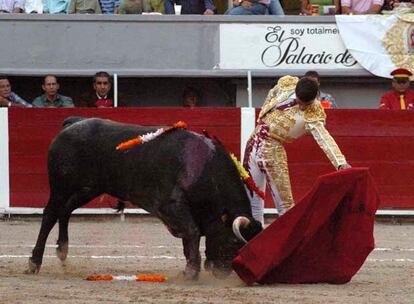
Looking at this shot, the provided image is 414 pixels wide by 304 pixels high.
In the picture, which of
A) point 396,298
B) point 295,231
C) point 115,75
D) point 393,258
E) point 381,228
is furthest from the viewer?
point 115,75

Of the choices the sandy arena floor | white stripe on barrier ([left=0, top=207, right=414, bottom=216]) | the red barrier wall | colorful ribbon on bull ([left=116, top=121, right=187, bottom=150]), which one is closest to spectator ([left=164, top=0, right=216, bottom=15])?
the red barrier wall

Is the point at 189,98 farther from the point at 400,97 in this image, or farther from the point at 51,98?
the point at 400,97

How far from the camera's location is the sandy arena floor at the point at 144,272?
6.67 m

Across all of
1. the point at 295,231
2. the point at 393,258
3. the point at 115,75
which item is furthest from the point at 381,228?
the point at 295,231

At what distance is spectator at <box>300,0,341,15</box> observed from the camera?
1283 centimetres

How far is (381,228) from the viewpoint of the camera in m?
11.2

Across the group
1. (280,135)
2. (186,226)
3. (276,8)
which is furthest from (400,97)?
(186,226)

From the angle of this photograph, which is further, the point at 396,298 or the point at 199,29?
the point at 199,29

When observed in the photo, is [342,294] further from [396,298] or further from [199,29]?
[199,29]

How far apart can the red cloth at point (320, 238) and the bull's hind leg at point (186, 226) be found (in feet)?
0.93

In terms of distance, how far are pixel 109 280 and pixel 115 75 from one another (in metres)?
5.33

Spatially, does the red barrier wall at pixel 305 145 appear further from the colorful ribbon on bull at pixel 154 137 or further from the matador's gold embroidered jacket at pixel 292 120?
the colorful ribbon on bull at pixel 154 137

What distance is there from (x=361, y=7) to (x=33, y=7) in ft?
11.0

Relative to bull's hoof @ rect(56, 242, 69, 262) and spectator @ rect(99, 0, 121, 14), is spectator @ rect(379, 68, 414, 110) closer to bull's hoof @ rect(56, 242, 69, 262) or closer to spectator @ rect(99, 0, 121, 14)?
spectator @ rect(99, 0, 121, 14)
